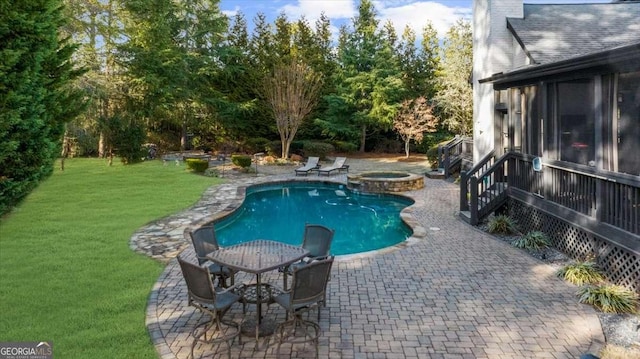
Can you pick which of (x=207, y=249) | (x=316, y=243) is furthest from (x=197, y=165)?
(x=316, y=243)

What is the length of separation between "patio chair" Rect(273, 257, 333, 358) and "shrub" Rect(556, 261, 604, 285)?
4.26 meters

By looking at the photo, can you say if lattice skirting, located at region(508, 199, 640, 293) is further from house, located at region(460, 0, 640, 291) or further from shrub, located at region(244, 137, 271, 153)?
shrub, located at region(244, 137, 271, 153)

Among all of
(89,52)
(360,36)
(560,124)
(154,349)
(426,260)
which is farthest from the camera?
(360,36)

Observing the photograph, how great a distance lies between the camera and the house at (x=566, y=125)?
6664 mm

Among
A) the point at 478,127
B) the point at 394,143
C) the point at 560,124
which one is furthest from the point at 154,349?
the point at 394,143

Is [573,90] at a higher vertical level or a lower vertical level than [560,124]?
higher

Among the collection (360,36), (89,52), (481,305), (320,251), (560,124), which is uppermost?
(360,36)

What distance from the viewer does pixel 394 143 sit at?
106ft

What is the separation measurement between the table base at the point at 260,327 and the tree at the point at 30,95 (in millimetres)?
4526

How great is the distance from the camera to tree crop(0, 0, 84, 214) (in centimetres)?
621

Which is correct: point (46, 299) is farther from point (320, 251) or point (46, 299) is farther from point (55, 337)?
point (320, 251)

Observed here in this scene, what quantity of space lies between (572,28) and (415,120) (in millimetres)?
15994

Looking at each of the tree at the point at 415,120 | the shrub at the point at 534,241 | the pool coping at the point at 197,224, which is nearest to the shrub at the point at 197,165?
the pool coping at the point at 197,224

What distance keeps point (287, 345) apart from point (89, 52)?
24450 millimetres
